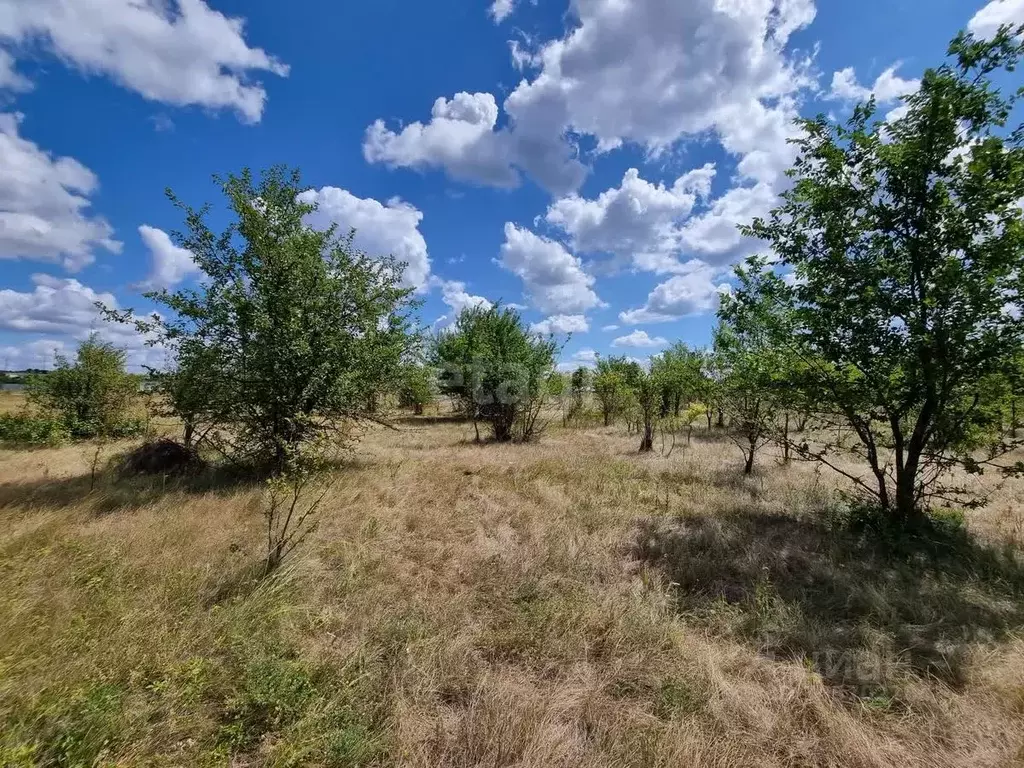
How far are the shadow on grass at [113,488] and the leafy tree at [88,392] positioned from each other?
8.50 m

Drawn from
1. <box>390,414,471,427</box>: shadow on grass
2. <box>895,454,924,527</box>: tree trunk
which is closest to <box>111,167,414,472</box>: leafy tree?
<box>895,454,924,527</box>: tree trunk

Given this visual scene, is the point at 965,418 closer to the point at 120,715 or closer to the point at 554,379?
the point at 120,715

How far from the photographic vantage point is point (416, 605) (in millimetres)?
4102

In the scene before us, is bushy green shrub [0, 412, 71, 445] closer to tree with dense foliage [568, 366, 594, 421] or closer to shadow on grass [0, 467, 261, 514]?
shadow on grass [0, 467, 261, 514]

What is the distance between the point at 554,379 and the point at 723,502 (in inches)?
397

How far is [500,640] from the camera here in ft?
11.8

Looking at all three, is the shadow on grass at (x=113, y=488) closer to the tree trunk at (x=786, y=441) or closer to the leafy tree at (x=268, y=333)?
the leafy tree at (x=268, y=333)

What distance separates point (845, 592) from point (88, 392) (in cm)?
2227

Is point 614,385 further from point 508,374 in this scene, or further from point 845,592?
point 845,592

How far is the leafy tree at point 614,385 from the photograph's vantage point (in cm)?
1655

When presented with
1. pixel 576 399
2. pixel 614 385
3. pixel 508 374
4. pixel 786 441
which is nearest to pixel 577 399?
pixel 576 399

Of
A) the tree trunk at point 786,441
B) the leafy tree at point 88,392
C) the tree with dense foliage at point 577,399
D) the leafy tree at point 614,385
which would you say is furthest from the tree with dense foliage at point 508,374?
the leafy tree at point 88,392

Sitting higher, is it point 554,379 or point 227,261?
point 227,261

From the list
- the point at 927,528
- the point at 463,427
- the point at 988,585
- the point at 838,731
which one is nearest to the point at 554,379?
the point at 463,427
